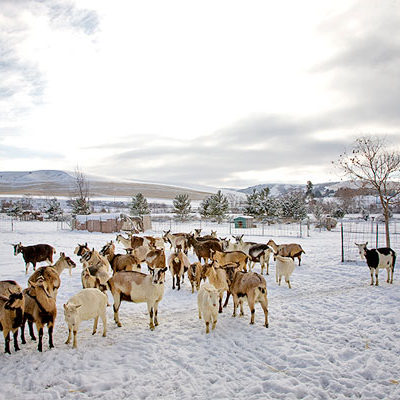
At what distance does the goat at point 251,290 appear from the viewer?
6879 mm

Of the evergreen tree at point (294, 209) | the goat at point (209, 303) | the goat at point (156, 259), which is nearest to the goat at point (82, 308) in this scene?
the goat at point (209, 303)

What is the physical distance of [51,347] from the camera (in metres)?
5.80

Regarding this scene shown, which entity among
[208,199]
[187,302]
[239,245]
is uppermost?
[208,199]

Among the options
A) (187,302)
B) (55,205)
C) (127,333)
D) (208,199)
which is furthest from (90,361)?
(55,205)

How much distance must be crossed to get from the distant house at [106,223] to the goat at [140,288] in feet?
85.2

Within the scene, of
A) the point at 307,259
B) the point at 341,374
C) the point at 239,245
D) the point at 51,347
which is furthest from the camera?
the point at 307,259

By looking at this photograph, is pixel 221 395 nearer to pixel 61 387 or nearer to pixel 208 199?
pixel 61 387

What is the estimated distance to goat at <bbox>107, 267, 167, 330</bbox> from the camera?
6.85 metres

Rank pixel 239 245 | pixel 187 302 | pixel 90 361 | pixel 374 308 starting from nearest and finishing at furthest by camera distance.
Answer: pixel 90 361 < pixel 374 308 < pixel 187 302 < pixel 239 245

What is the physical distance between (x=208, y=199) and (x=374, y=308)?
143 feet

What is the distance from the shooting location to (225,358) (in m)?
5.53

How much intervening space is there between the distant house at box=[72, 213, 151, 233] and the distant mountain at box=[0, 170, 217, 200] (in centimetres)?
9087

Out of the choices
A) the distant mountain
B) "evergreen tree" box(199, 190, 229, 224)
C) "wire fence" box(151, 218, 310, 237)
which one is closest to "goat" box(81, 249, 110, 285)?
"wire fence" box(151, 218, 310, 237)

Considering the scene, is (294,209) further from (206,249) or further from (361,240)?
(206,249)
